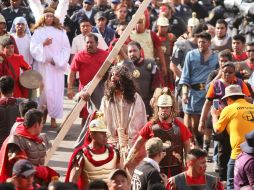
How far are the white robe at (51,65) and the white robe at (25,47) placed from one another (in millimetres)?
110

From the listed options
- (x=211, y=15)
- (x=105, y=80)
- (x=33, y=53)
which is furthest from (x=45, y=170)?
(x=211, y=15)

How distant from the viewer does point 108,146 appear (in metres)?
15.2

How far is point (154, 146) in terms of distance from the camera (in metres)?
14.9

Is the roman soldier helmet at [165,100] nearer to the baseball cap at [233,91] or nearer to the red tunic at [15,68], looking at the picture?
the baseball cap at [233,91]

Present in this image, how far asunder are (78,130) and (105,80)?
3.35 m

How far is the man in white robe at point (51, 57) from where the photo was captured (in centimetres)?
2141

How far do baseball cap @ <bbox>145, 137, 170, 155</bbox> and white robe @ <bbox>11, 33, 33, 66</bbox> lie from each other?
272 inches

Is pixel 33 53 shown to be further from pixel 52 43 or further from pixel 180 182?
pixel 180 182

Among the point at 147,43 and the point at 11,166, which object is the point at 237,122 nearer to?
the point at 11,166

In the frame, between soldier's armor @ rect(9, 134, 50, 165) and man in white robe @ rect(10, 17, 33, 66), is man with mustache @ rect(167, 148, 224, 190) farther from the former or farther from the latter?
man in white robe @ rect(10, 17, 33, 66)

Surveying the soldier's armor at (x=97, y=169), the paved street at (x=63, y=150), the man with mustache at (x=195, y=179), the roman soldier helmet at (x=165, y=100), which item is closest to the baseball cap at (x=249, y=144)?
the man with mustache at (x=195, y=179)

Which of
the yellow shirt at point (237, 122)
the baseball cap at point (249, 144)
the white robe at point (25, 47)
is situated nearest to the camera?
the baseball cap at point (249, 144)

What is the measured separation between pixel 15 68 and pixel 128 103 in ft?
9.90

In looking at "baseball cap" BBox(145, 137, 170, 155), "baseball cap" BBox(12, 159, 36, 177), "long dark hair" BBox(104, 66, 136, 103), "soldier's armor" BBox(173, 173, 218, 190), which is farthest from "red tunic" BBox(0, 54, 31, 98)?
"baseball cap" BBox(12, 159, 36, 177)
